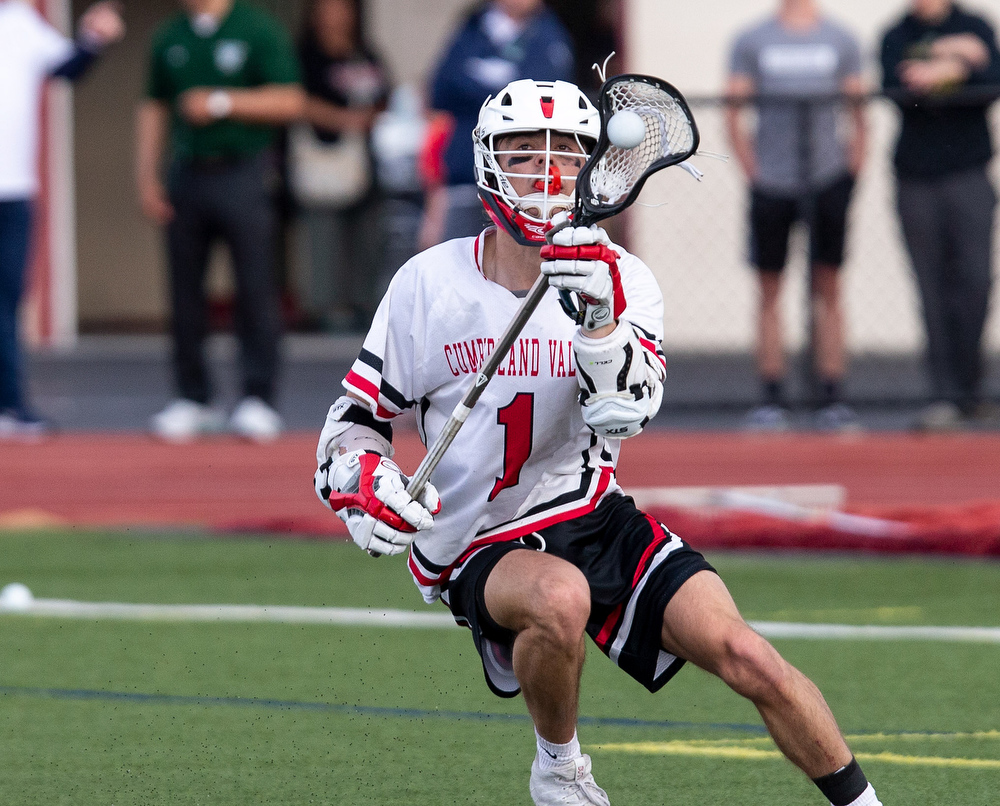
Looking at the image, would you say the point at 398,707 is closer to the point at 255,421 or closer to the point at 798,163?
the point at 255,421

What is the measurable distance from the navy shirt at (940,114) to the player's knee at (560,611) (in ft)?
17.9

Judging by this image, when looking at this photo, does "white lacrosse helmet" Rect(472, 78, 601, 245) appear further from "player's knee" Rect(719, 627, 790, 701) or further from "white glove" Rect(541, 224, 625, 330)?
"player's knee" Rect(719, 627, 790, 701)

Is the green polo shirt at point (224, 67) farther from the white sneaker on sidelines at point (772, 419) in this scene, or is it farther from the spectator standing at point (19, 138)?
the white sneaker on sidelines at point (772, 419)

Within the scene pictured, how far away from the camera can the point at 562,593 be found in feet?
12.5

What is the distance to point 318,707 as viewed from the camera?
5152mm

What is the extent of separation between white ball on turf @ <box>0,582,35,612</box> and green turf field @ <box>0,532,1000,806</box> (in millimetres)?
119

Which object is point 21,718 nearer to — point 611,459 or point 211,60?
point 611,459

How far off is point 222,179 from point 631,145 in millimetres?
5596

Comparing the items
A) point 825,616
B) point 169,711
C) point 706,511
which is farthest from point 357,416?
point 706,511

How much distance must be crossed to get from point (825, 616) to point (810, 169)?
3.15 m

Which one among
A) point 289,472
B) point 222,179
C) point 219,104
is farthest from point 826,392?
point 219,104

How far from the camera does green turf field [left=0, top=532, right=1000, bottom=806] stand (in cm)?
430

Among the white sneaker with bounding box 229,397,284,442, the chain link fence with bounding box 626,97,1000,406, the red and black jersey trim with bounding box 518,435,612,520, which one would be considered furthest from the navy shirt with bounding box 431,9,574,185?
the red and black jersey trim with bounding box 518,435,612,520

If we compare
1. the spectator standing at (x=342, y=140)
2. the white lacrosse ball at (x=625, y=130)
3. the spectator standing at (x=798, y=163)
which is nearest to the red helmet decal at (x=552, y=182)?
the white lacrosse ball at (x=625, y=130)
